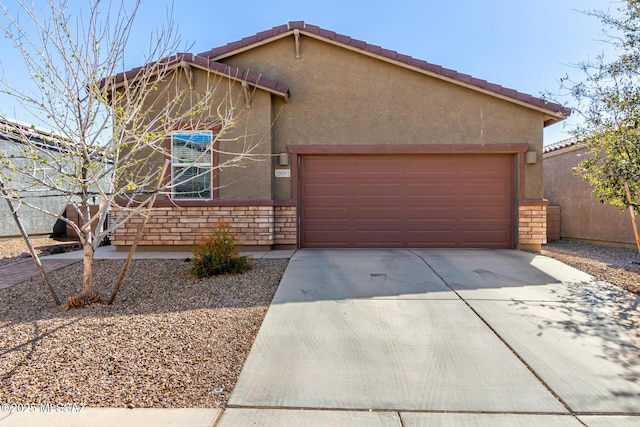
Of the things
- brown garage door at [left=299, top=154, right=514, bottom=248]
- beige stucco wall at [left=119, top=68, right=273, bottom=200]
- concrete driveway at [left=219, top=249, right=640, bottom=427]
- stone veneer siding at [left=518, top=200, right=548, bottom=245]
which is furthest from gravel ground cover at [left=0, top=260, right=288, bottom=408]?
stone veneer siding at [left=518, top=200, right=548, bottom=245]

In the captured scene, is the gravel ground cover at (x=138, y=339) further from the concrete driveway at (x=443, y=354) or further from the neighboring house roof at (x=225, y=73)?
the neighboring house roof at (x=225, y=73)

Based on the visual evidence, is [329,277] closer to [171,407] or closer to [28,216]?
[171,407]

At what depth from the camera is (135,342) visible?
3863 millimetres

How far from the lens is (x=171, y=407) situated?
2.84m

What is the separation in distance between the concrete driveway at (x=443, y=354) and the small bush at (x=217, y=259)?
984mm

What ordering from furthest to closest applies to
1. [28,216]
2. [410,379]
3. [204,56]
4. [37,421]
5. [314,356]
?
[28,216] < [204,56] < [314,356] < [410,379] < [37,421]

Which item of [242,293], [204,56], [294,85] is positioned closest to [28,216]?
[204,56]

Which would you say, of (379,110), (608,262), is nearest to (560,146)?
(608,262)

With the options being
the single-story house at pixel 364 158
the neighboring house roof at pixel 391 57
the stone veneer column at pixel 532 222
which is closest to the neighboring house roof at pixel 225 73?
the single-story house at pixel 364 158

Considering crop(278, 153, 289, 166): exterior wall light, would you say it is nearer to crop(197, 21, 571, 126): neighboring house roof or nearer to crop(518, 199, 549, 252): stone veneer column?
crop(197, 21, 571, 126): neighboring house roof

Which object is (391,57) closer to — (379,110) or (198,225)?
(379,110)

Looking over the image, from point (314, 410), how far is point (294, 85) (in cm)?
771

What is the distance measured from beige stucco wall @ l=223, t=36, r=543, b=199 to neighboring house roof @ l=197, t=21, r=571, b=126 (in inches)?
9.6

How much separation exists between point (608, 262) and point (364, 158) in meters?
5.89
